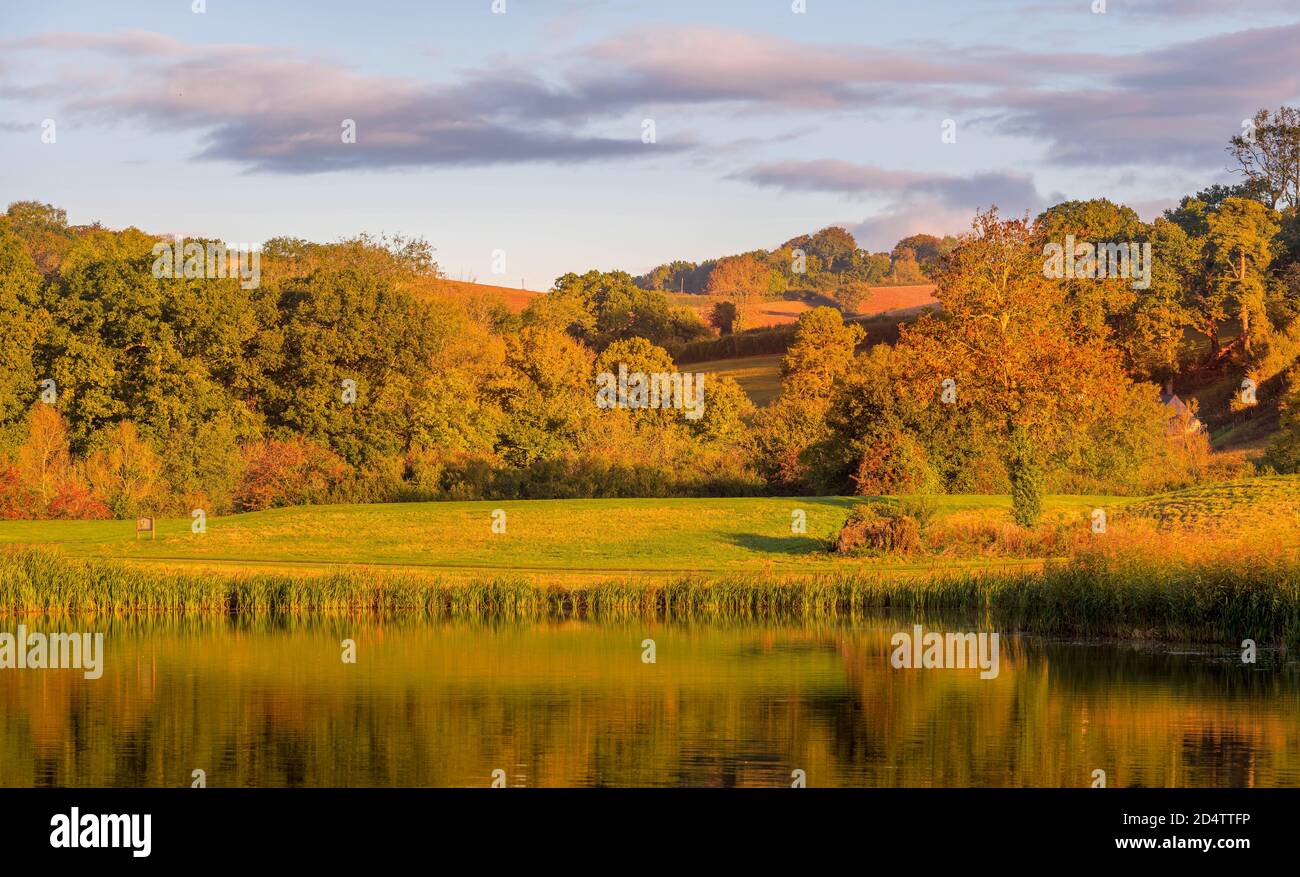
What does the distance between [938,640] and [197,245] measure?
170ft

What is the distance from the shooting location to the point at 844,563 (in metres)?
37.3

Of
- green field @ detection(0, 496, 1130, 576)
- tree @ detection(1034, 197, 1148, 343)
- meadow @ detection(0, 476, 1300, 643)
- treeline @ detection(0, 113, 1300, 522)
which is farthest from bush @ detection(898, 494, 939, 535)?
tree @ detection(1034, 197, 1148, 343)

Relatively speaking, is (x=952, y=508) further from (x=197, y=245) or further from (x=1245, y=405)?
(x=1245, y=405)

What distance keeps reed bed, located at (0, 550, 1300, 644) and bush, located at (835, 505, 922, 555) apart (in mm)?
5262

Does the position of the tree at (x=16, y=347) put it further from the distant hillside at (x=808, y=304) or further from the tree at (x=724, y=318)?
Answer: the distant hillside at (x=808, y=304)

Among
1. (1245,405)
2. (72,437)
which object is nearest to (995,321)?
(72,437)

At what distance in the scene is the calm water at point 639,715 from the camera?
17016mm

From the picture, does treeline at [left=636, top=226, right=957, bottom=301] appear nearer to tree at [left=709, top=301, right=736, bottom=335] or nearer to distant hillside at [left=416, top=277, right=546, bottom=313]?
tree at [left=709, top=301, right=736, bottom=335]

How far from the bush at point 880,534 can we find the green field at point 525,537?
2.22ft

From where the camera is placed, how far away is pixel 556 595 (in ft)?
105

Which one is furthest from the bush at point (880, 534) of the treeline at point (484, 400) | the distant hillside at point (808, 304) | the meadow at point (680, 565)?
the distant hillside at point (808, 304)

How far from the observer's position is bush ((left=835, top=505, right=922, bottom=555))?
38.5 metres

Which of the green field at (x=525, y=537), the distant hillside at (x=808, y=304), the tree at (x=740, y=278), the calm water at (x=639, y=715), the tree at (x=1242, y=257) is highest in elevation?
the tree at (x=740, y=278)
